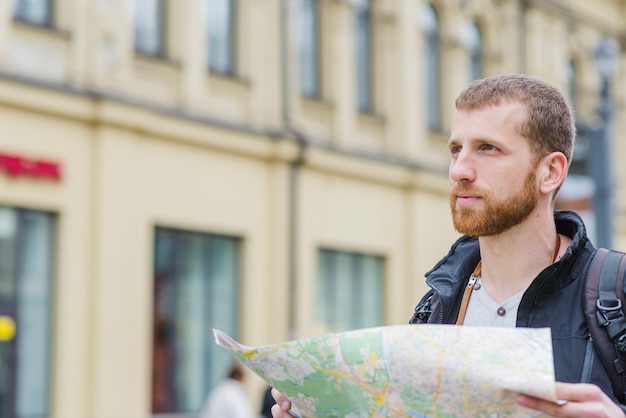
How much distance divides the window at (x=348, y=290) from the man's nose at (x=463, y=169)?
1858cm

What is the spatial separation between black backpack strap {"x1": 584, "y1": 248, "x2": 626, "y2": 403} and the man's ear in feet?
0.67

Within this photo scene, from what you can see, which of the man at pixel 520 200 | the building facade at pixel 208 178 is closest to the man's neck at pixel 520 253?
the man at pixel 520 200

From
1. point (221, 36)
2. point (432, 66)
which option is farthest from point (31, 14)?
point (432, 66)

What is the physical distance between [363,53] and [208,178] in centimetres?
546

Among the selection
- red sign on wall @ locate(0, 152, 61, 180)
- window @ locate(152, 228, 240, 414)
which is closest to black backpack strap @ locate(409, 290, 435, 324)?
red sign on wall @ locate(0, 152, 61, 180)

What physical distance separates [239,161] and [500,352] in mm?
17640

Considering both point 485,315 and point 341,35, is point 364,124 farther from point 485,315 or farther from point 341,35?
point 485,315

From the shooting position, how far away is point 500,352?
2.91 meters

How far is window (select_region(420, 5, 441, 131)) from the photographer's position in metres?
25.8

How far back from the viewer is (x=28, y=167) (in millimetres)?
16547

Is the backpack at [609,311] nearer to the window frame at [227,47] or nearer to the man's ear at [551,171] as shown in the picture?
the man's ear at [551,171]

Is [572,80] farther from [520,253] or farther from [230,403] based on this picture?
[520,253]

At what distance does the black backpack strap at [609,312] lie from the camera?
3154mm

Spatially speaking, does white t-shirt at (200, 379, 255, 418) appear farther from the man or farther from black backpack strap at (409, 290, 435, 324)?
the man
